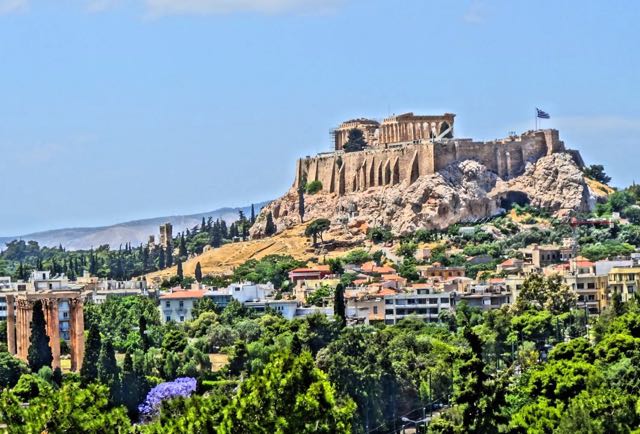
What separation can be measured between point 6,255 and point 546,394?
142390 millimetres

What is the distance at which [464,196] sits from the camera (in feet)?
371

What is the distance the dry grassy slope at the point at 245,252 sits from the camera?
113875 millimetres

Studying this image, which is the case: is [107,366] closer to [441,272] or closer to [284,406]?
[284,406]

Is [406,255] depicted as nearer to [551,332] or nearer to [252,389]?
[551,332]

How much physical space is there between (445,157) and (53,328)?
48237 mm

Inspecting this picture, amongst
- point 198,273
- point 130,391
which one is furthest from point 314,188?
point 130,391

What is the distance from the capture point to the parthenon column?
73.7 m

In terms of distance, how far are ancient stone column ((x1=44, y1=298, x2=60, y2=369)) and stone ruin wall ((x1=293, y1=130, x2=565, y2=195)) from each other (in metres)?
45.0

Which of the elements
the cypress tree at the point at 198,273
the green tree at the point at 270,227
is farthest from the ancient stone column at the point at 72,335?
the green tree at the point at 270,227

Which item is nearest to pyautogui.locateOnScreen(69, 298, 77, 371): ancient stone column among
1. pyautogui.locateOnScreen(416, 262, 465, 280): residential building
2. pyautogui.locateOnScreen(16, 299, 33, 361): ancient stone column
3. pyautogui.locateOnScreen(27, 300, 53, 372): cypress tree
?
pyautogui.locateOnScreen(16, 299, 33, 361): ancient stone column

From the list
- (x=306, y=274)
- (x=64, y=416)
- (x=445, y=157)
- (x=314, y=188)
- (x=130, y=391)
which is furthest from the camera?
(x=314, y=188)

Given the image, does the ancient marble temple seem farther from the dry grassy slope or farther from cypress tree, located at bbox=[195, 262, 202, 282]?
the dry grassy slope

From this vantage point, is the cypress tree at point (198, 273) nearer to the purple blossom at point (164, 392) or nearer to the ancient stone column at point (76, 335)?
the ancient stone column at point (76, 335)

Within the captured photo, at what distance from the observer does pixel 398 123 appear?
127 metres
